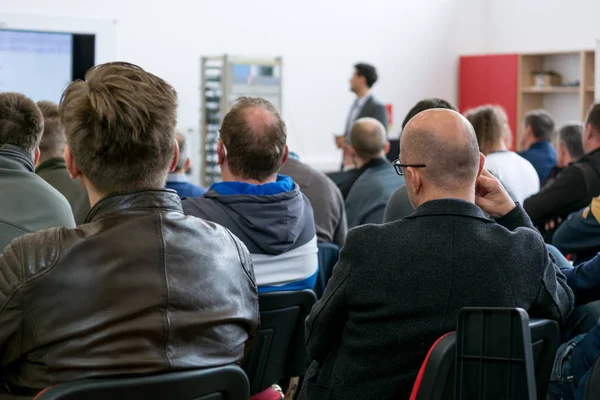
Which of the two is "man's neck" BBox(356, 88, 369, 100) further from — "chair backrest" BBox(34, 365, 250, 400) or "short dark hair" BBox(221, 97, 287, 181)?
"chair backrest" BBox(34, 365, 250, 400)

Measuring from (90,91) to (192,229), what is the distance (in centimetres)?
32

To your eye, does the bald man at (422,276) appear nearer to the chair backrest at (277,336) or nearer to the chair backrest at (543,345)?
the chair backrest at (543,345)

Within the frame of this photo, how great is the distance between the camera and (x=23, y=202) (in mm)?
2303

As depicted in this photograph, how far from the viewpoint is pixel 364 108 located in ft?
26.4

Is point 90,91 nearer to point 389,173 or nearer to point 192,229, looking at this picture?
point 192,229

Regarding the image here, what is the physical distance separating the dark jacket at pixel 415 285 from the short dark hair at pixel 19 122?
1194mm

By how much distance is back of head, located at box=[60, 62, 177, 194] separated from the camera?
1.56 metres

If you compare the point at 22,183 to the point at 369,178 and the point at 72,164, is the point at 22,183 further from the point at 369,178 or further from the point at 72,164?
the point at 369,178

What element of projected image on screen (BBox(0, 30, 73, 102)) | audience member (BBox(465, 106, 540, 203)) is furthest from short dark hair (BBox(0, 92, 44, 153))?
Result: projected image on screen (BBox(0, 30, 73, 102))

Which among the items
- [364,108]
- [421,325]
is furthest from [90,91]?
[364,108]

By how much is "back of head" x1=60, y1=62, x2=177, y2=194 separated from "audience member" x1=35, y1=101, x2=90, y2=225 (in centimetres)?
189

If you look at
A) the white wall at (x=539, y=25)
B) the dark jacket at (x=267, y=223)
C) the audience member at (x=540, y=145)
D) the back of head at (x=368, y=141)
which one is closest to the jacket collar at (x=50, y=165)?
the dark jacket at (x=267, y=223)

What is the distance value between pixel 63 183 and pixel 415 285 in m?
2.12

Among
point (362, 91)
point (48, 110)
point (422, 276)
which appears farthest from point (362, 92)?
point (422, 276)
